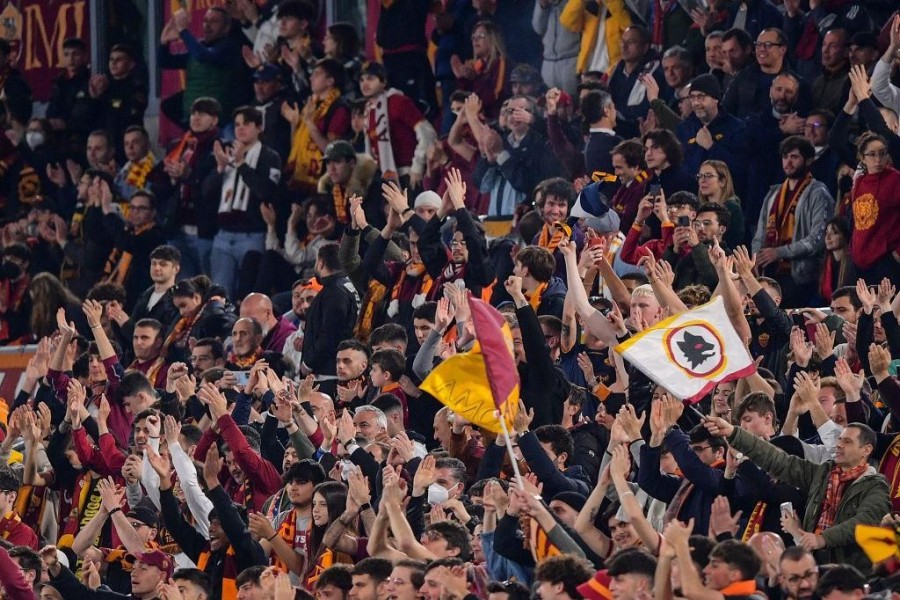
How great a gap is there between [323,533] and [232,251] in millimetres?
7044

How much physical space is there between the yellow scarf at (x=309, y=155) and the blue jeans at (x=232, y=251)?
1.89ft

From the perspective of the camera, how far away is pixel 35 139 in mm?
21812

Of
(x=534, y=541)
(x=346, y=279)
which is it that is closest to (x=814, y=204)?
(x=346, y=279)

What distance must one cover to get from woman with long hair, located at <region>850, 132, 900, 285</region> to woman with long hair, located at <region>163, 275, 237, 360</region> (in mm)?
5014

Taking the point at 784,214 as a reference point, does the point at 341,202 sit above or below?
below

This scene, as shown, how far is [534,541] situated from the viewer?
10836mm

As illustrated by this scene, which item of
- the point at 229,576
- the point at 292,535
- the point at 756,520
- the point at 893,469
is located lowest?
the point at 229,576

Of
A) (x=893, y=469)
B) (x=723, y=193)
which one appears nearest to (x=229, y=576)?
(x=893, y=469)

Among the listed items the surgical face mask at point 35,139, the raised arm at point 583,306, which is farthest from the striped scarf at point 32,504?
the surgical face mask at point 35,139

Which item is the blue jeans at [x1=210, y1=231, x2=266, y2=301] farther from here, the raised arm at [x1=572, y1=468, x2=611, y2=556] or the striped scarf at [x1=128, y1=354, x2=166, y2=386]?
the raised arm at [x1=572, y1=468, x2=611, y2=556]

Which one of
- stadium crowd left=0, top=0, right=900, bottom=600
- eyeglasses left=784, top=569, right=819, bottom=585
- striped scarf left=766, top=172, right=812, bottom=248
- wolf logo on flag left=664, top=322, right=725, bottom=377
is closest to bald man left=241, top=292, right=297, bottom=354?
stadium crowd left=0, top=0, right=900, bottom=600

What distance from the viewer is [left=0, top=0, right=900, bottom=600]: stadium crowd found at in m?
11.0

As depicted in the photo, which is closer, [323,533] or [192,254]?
[323,533]

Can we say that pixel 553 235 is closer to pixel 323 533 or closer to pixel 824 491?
pixel 323 533
